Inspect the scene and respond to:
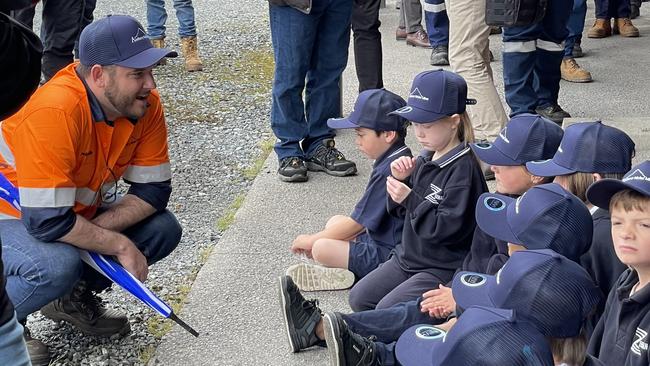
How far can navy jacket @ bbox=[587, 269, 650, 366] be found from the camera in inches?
100

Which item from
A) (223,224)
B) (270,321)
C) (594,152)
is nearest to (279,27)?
(223,224)

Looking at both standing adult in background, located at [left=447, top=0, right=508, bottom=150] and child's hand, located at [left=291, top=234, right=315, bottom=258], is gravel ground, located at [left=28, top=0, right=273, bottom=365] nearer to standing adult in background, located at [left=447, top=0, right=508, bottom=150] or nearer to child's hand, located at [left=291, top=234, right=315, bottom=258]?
child's hand, located at [left=291, top=234, right=315, bottom=258]

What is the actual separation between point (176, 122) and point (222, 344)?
3.66 meters

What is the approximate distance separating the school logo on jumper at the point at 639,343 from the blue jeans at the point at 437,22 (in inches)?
210

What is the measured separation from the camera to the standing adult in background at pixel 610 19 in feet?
27.5

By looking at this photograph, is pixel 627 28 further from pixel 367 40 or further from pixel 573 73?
pixel 367 40

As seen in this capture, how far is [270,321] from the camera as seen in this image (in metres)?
3.94

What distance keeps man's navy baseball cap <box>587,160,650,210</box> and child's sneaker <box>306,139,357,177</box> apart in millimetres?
2711

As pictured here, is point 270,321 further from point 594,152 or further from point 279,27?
point 279,27

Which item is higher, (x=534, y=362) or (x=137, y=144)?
(x=534, y=362)

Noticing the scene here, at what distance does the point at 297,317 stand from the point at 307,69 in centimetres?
216

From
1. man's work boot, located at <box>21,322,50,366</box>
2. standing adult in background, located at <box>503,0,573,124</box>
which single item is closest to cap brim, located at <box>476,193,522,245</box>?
man's work boot, located at <box>21,322,50,366</box>

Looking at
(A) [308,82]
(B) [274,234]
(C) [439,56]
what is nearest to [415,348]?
(B) [274,234]

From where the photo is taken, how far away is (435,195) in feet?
12.1
